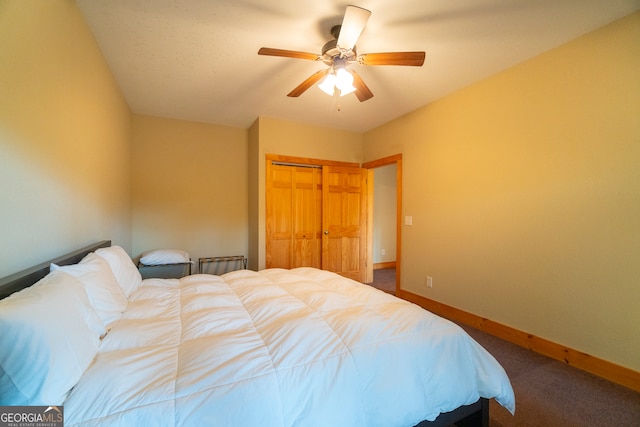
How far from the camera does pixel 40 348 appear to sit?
74 centimetres

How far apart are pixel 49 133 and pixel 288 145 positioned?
2.73 m

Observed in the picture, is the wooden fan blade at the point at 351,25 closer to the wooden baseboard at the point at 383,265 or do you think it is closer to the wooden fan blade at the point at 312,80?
the wooden fan blade at the point at 312,80

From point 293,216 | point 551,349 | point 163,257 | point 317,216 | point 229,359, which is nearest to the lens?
point 229,359

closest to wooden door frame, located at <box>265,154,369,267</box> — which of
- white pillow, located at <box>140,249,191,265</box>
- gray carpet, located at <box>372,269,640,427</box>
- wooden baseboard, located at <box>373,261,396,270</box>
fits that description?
white pillow, located at <box>140,249,191,265</box>

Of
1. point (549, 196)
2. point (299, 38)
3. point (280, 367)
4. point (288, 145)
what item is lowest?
point (280, 367)

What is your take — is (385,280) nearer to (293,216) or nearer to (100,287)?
(293,216)

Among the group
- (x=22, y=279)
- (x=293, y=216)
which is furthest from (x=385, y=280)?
(x=22, y=279)

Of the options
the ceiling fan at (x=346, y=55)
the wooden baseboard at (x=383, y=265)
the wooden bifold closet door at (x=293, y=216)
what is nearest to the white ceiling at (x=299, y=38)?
the ceiling fan at (x=346, y=55)

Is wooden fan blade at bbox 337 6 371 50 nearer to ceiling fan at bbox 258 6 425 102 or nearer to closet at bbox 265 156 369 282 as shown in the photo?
ceiling fan at bbox 258 6 425 102

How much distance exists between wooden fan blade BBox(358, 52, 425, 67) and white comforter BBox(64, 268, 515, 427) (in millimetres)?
1652

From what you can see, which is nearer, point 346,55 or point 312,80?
point 346,55

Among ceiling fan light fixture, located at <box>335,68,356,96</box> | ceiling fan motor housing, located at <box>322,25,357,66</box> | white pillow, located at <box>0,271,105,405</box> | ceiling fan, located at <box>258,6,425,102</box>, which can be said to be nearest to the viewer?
white pillow, located at <box>0,271,105,405</box>

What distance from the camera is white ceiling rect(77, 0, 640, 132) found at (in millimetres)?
1701

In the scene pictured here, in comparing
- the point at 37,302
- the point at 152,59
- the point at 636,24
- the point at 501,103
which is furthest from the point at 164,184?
the point at 636,24
